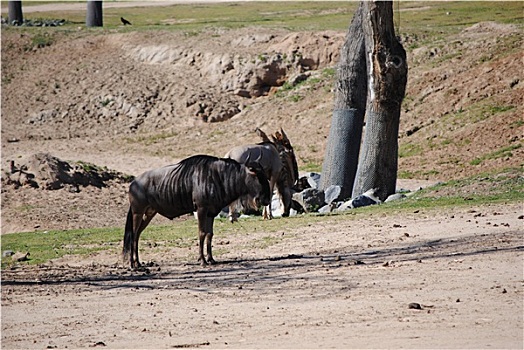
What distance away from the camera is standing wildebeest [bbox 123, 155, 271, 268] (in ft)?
46.0

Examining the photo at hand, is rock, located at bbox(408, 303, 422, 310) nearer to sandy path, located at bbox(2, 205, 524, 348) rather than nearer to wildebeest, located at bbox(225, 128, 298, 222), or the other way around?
sandy path, located at bbox(2, 205, 524, 348)

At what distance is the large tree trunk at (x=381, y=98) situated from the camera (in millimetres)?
20297

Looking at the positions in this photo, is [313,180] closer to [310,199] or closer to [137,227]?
[310,199]

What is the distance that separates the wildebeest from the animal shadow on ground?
477 centimetres

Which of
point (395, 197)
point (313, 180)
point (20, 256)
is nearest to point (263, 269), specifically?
point (20, 256)

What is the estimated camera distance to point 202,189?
1402cm

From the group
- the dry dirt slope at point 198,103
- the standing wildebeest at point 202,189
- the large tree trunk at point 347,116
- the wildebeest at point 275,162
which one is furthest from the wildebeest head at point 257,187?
the dry dirt slope at point 198,103

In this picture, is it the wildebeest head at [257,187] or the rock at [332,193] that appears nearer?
the wildebeest head at [257,187]

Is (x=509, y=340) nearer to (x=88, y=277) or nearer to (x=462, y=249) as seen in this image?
(x=462, y=249)

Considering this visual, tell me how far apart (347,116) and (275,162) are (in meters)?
2.98

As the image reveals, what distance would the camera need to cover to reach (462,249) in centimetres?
1320

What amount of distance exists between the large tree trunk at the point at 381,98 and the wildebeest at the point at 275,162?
4.67 feet

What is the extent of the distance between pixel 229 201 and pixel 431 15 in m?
37.2

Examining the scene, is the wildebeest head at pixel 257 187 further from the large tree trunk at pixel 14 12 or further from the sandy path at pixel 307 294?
the large tree trunk at pixel 14 12
